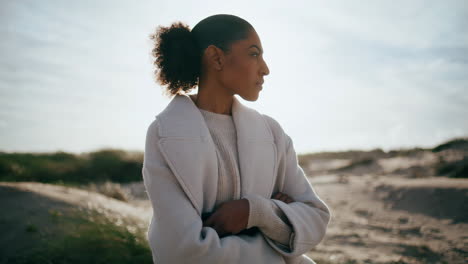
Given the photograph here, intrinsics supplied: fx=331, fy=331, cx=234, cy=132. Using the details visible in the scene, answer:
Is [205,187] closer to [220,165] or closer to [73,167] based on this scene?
[220,165]

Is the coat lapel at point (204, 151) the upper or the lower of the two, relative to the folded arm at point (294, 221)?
upper

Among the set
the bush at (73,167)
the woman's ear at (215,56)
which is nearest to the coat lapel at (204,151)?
the woman's ear at (215,56)

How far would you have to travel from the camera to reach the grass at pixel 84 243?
323cm

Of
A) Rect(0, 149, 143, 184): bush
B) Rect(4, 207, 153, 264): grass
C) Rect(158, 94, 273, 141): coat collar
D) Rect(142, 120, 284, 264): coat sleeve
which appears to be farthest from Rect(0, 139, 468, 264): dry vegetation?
Rect(158, 94, 273, 141): coat collar

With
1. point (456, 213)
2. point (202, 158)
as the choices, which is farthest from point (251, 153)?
point (456, 213)

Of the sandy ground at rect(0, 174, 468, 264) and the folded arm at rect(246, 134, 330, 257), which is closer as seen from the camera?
the folded arm at rect(246, 134, 330, 257)

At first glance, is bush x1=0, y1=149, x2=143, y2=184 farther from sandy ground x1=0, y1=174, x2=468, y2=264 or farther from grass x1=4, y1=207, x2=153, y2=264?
grass x1=4, y1=207, x2=153, y2=264

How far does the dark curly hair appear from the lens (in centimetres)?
208

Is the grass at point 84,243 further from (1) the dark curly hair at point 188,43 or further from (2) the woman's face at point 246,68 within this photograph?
(2) the woman's face at point 246,68

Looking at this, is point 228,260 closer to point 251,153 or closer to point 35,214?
point 251,153

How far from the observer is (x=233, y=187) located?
6.56 ft

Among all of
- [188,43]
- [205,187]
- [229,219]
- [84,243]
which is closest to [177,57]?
[188,43]

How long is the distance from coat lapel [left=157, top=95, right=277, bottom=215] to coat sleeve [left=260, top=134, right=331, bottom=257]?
0.16m

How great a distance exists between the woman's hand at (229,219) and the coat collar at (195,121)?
1.39 feet
